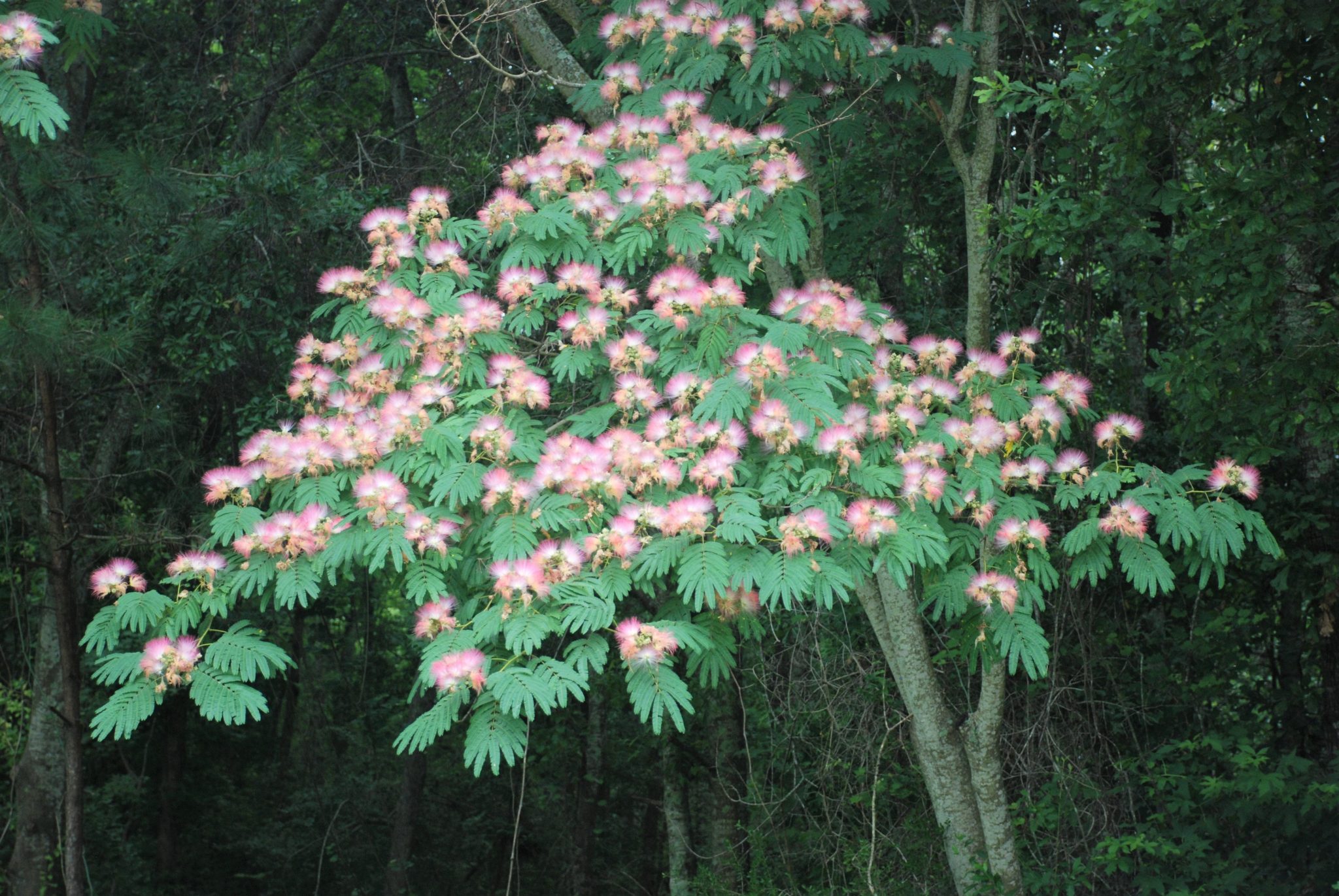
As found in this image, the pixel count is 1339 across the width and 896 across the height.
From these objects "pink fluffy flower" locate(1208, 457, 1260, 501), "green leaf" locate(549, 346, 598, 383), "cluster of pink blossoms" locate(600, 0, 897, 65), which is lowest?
"pink fluffy flower" locate(1208, 457, 1260, 501)

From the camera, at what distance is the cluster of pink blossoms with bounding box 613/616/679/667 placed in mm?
3768

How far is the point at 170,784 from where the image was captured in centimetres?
1123

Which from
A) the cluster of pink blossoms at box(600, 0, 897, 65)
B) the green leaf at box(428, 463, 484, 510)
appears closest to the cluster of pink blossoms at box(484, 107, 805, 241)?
the cluster of pink blossoms at box(600, 0, 897, 65)

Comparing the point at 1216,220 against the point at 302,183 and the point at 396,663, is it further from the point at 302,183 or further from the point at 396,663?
the point at 396,663

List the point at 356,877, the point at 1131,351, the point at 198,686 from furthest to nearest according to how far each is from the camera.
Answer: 1. the point at 356,877
2. the point at 1131,351
3. the point at 198,686

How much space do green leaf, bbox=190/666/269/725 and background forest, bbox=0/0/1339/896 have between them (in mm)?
2138

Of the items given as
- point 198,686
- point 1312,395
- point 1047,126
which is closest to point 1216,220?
point 1312,395

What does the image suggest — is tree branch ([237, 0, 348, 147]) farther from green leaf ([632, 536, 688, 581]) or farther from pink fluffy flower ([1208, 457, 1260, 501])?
pink fluffy flower ([1208, 457, 1260, 501])

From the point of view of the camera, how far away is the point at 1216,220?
18.1ft

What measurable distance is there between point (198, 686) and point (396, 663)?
32.1ft

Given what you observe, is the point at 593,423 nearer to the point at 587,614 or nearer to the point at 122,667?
the point at 587,614

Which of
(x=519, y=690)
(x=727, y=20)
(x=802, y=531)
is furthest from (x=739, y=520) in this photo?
(x=727, y=20)

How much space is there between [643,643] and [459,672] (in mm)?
534

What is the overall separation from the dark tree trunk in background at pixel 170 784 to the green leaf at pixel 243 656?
7.41m
